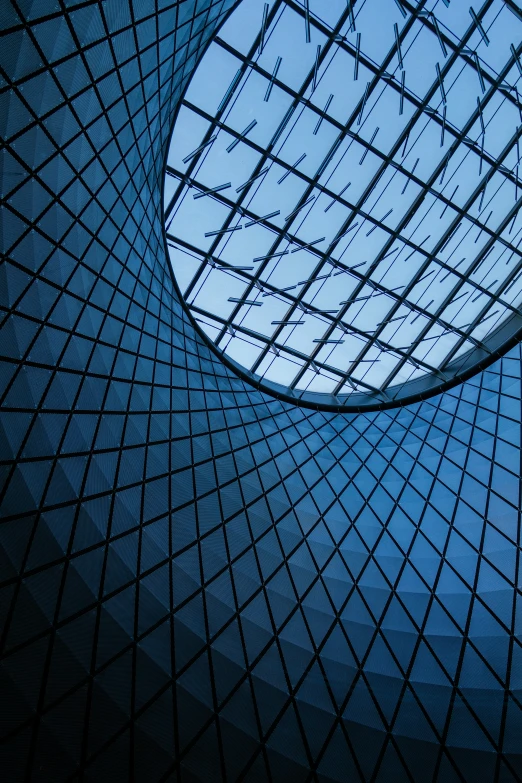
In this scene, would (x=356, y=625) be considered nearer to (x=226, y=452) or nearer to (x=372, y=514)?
(x=372, y=514)

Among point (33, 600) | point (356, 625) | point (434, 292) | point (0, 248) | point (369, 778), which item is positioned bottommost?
point (369, 778)

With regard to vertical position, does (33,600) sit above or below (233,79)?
below

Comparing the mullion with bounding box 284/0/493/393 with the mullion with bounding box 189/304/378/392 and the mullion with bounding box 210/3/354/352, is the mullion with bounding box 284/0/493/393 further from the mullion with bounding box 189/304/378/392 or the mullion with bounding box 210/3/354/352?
the mullion with bounding box 189/304/378/392

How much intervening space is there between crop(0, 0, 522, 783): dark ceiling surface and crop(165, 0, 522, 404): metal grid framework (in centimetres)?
254

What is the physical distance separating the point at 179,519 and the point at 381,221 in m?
18.9

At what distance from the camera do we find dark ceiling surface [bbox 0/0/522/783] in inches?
800

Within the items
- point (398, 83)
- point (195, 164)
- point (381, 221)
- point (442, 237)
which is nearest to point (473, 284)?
point (442, 237)

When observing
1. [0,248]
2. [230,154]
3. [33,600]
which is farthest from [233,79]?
[33,600]

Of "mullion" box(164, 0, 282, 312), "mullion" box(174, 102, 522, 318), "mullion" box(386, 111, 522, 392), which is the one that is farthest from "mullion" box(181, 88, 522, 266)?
"mullion" box(386, 111, 522, 392)

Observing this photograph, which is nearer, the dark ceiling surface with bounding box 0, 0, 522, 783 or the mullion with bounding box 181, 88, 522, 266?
the dark ceiling surface with bounding box 0, 0, 522, 783

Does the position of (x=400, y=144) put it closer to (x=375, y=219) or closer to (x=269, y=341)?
(x=375, y=219)

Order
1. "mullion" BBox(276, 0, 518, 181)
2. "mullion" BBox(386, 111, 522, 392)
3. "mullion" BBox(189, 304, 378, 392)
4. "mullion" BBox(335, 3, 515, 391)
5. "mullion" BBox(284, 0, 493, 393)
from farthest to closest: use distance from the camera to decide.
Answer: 1. "mullion" BBox(386, 111, 522, 392)
2. "mullion" BBox(189, 304, 378, 392)
3. "mullion" BBox(335, 3, 515, 391)
4. "mullion" BBox(284, 0, 493, 393)
5. "mullion" BBox(276, 0, 518, 181)

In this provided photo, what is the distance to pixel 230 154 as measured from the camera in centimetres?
3062

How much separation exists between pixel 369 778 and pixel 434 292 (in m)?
24.9
